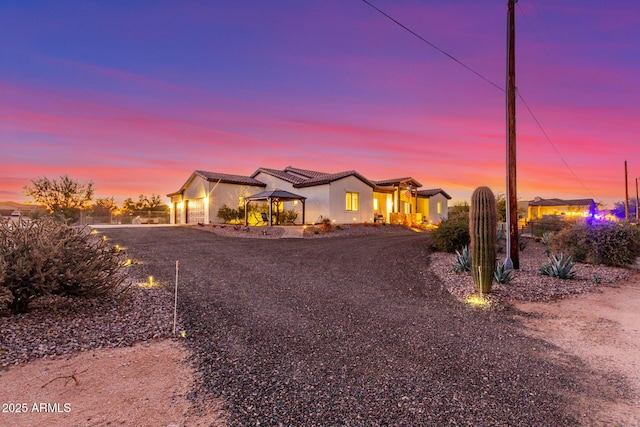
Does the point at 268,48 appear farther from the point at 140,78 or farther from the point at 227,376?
the point at 227,376

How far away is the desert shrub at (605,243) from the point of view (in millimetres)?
11844

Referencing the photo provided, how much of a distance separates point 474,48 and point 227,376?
14824 millimetres

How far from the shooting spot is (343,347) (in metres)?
4.64

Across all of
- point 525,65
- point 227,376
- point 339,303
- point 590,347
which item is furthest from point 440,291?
point 525,65

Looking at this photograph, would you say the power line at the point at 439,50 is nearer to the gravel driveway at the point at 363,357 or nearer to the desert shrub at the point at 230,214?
the gravel driveway at the point at 363,357

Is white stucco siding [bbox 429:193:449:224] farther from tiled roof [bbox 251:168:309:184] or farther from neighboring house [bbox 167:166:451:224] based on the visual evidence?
tiled roof [bbox 251:168:309:184]

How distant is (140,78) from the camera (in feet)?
53.1

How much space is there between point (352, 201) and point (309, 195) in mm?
3862

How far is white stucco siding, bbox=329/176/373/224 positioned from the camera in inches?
1005

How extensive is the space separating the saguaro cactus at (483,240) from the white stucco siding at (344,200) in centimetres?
1739

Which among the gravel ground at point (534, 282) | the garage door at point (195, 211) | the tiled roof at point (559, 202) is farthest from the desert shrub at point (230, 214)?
the tiled roof at point (559, 202)

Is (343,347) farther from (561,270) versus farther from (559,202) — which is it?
(559,202)

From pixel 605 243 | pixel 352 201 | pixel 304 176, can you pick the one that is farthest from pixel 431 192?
pixel 605 243

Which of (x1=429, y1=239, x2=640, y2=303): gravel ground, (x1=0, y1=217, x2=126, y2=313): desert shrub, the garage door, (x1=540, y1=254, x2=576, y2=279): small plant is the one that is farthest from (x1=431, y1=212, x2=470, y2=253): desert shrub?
the garage door
